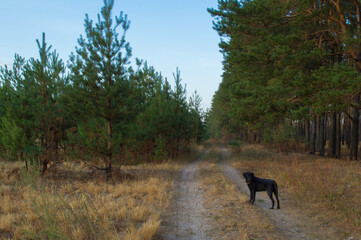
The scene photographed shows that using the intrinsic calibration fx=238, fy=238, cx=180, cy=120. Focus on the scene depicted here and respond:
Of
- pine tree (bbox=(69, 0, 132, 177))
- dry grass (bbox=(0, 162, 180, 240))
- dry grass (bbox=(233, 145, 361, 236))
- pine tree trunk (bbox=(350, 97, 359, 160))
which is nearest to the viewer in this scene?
dry grass (bbox=(0, 162, 180, 240))

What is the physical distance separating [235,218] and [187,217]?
1.13m

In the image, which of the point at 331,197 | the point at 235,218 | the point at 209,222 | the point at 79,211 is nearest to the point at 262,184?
the point at 235,218

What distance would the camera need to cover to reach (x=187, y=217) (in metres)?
5.73

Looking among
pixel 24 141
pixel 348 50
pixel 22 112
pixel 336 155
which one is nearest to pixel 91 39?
pixel 22 112

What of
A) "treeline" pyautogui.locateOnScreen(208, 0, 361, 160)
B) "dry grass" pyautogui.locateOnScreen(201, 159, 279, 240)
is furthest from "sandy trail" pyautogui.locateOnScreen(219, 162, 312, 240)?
"treeline" pyautogui.locateOnScreen(208, 0, 361, 160)

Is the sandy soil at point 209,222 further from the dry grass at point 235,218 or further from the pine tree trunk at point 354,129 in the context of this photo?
the pine tree trunk at point 354,129

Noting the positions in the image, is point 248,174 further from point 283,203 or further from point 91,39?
point 91,39

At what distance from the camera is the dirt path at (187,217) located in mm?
4660

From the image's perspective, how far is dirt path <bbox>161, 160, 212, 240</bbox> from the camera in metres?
4.66

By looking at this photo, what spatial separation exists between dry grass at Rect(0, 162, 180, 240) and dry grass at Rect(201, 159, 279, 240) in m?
1.30

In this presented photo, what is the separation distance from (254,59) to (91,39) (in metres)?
8.34

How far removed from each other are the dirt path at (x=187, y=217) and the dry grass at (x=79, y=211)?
0.96 feet

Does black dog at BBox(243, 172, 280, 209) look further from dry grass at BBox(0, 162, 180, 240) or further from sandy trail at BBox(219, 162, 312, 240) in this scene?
dry grass at BBox(0, 162, 180, 240)

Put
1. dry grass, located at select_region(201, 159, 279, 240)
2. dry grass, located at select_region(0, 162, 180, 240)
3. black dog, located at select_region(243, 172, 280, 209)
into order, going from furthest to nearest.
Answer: black dog, located at select_region(243, 172, 280, 209)
dry grass, located at select_region(201, 159, 279, 240)
dry grass, located at select_region(0, 162, 180, 240)
